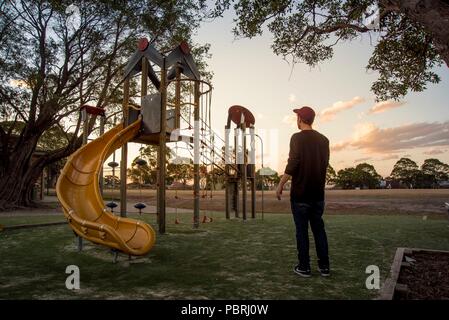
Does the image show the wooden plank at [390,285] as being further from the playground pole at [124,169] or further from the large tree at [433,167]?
the large tree at [433,167]

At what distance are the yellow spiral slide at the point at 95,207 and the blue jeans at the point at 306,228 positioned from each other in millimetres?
2379

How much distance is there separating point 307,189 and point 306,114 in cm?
109

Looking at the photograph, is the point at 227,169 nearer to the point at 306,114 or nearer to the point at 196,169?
the point at 196,169

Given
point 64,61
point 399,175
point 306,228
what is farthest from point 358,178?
point 306,228

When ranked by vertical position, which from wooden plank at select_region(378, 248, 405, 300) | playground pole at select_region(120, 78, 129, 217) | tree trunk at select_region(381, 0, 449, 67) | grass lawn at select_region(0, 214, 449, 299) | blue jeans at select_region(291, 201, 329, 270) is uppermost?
tree trunk at select_region(381, 0, 449, 67)

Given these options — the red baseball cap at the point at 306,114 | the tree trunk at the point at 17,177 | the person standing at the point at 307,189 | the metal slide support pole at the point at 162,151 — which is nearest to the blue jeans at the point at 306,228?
the person standing at the point at 307,189

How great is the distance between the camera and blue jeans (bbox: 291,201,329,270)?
457 centimetres

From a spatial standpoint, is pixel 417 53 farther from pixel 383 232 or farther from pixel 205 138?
pixel 205 138

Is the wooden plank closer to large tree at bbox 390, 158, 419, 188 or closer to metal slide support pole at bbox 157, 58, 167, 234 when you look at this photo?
metal slide support pole at bbox 157, 58, 167, 234

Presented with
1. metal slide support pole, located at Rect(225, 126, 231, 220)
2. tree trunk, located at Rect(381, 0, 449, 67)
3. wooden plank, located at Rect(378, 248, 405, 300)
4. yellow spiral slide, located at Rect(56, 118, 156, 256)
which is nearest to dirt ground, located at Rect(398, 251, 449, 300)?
wooden plank, located at Rect(378, 248, 405, 300)
